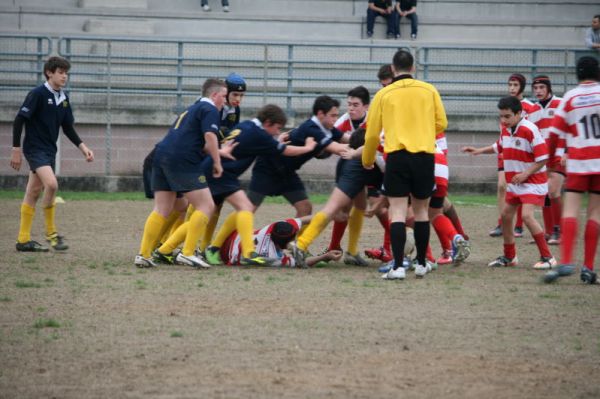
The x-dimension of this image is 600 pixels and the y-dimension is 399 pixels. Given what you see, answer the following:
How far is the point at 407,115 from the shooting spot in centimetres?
948

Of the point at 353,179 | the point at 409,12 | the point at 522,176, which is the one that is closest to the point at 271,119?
the point at 353,179

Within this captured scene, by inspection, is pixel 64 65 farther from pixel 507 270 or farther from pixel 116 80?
pixel 116 80

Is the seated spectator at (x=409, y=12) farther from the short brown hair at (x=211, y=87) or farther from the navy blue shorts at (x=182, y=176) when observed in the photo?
the navy blue shorts at (x=182, y=176)

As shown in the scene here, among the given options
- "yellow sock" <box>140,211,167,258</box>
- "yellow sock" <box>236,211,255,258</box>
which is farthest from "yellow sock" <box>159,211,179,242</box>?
"yellow sock" <box>236,211,255,258</box>

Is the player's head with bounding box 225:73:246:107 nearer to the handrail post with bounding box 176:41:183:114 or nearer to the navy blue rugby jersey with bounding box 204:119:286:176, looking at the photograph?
the navy blue rugby jersey with bounding box 204:119:286:176

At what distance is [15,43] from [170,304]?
49.9ft

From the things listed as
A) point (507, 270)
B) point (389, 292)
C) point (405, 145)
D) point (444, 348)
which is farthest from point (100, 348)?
point (507, 270)

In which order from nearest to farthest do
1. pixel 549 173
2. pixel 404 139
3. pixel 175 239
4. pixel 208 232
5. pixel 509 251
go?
pixel 404 139
pixel 175 239
pixel 509 251
pixel 208 232
pixel 549 173

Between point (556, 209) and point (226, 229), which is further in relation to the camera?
point (556, 209)

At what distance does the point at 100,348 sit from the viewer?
672 centimetres

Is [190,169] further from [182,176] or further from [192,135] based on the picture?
[192,135]

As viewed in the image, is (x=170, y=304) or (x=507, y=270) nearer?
(x=170, y=304)

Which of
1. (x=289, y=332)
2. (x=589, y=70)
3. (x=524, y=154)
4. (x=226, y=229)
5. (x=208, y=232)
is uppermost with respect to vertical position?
(x=589, y=70)

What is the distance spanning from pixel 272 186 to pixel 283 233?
0.52 m
